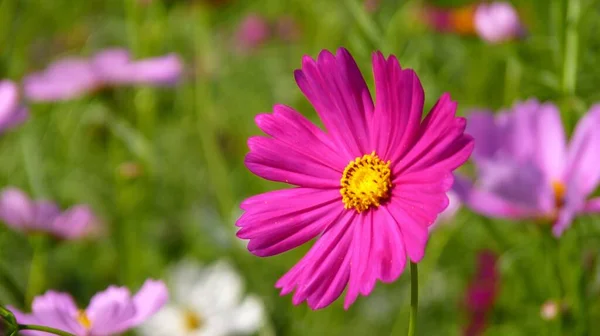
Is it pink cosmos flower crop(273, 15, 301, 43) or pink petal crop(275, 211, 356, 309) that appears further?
pink cosmos flower crop(273, 15, 301, 43)

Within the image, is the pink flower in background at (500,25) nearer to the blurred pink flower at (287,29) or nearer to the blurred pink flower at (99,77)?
the blurred pink flower at (99,77)

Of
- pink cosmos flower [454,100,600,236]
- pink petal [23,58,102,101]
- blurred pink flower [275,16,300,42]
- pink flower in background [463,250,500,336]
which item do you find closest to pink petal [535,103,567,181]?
pink cosmos flower [454,100,600,236]

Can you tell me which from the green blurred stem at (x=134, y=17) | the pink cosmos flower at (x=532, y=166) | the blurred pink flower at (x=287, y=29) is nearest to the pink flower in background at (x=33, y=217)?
the green blurred stem at (x=134, y=17)

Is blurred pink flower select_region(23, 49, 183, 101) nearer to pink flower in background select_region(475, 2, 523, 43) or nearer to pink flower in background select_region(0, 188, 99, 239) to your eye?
pink flower in background select_region(0, 188, 99, 239)

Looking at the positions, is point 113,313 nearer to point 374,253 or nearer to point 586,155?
point 374,253

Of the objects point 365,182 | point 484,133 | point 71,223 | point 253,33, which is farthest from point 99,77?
point 253,33
